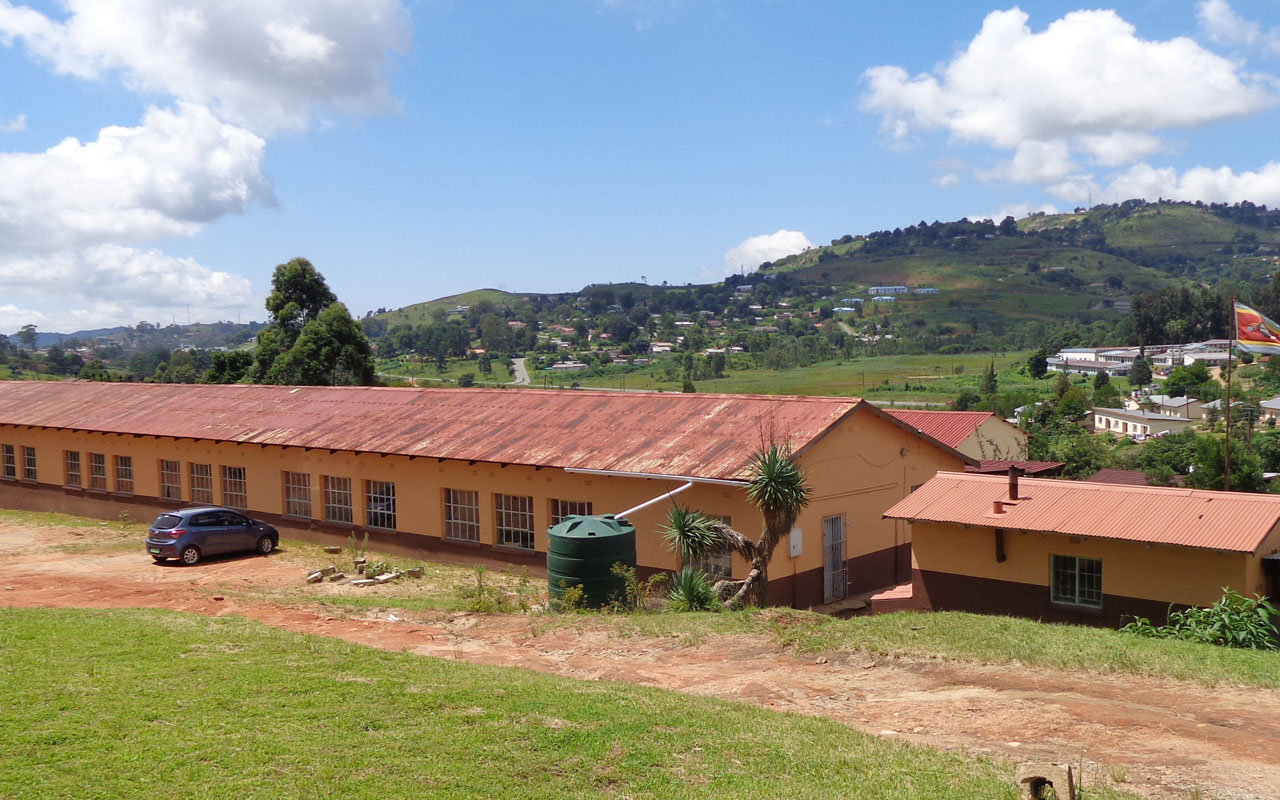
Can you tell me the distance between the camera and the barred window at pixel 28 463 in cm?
3652

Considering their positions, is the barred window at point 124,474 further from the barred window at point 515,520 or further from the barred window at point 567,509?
the barred window at point 567,509

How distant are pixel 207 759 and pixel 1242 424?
73.8 m

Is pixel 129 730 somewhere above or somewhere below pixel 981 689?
above

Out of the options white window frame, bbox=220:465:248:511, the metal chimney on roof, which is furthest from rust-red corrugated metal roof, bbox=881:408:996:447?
white window frame, bbox=220:465:248:511

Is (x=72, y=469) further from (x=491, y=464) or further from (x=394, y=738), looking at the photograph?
(x=394, y=738)

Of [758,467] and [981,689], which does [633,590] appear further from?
[981,689]

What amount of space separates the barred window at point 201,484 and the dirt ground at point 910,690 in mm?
11795

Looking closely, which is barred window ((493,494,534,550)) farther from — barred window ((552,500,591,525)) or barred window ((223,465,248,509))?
barred window ((223,465,248,509))

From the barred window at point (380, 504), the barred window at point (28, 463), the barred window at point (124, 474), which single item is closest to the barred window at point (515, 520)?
the barred window at point (380, 504)

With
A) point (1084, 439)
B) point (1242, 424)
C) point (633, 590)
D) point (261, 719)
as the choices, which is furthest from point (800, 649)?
point (1242, 424)

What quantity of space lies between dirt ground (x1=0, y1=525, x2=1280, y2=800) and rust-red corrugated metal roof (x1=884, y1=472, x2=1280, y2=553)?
473cm

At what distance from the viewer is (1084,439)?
60.0 meters

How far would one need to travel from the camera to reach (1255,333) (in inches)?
949

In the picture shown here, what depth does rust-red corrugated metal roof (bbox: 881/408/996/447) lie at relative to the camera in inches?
1225
